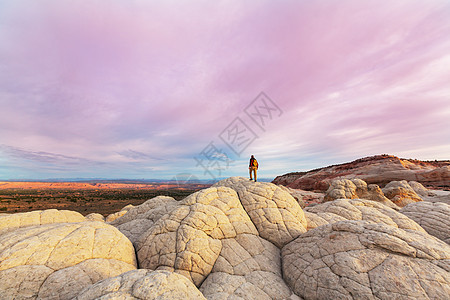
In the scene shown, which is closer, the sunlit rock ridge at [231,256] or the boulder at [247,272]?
the sunlit rock ridge at [231,256]

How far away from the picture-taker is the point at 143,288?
324 centimetres

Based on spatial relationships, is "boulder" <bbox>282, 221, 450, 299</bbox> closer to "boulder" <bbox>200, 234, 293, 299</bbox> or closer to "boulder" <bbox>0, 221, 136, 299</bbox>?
"boulder" <bbox>200, 234, 293, 299</bbox>

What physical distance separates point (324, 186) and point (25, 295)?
46.9m

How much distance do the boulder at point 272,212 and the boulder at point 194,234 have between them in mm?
404

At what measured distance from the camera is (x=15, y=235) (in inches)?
207

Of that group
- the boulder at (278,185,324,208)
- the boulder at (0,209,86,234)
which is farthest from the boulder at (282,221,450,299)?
the boulder at (278,185,324,208)

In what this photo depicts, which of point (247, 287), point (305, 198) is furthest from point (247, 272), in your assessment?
point (305, 198)

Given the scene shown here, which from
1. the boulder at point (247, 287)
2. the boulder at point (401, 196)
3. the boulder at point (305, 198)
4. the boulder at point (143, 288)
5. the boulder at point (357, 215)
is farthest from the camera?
the boulder at point (305, 198)

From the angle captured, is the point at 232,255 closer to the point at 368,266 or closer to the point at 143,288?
the point at 143,288

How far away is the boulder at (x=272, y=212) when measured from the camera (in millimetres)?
7098

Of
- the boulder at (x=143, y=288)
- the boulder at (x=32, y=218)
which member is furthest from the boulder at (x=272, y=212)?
the boulder at (x=32, y=218)

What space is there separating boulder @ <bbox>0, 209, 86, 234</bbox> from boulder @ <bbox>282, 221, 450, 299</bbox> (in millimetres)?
10163

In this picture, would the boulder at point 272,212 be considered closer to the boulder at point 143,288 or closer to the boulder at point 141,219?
the boulder at point 141,219

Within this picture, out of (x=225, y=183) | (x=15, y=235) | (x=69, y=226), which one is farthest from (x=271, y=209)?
(x=15, y=235)
